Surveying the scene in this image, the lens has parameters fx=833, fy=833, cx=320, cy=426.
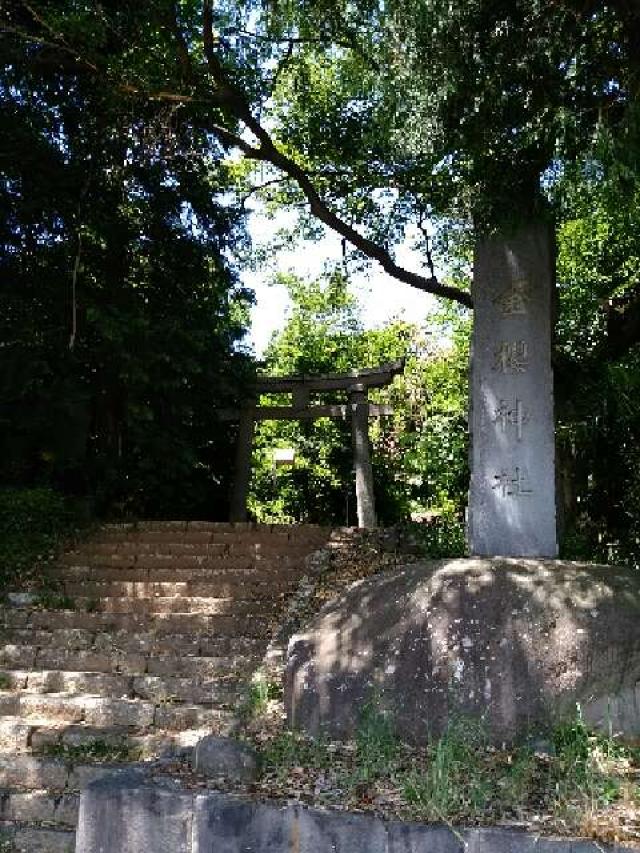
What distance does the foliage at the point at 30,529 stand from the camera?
932 centimetres

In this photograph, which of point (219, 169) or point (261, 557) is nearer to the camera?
point (261, 557)

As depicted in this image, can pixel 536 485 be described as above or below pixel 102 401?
below

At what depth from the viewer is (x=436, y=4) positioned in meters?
5.76

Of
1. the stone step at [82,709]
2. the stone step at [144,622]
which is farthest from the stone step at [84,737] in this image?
the stone step at [144,622]

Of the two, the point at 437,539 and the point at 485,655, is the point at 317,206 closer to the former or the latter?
the point at 437,539

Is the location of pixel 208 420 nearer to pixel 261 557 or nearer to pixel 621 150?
pixel 261 557

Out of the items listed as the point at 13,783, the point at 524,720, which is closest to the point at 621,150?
the point at 524,720

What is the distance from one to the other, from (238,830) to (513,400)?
347 centimetres

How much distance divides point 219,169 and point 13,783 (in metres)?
8.93

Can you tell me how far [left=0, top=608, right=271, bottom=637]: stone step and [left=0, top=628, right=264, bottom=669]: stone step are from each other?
0.16 meters

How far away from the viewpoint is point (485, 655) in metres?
4.61

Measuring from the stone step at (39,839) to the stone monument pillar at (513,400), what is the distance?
314cm

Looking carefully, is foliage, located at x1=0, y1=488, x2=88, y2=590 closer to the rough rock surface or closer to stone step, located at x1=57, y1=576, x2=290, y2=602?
stone step, located at x1=57, y1=576, x2=290, y2=602

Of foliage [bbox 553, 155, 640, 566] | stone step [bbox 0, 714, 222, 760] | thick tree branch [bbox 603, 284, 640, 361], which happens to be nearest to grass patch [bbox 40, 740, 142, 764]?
stone step [bbox 0, 714, 222, 760]
